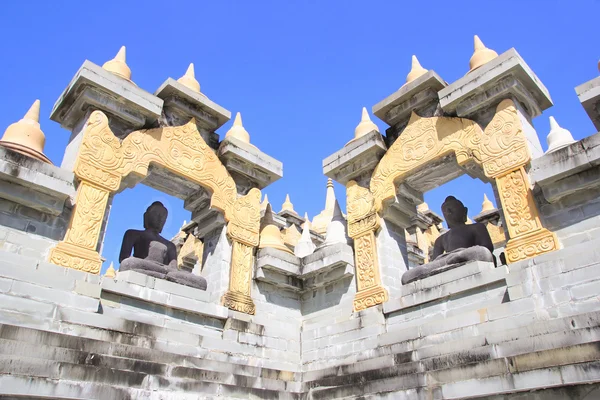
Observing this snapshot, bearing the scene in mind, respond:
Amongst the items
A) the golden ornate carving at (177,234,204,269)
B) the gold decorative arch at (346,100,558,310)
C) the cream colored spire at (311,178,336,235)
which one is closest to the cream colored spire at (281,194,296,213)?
the cream colored spire at (311,178,336,235)

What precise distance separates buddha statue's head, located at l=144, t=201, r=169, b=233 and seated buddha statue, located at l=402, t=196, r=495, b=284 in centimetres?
545

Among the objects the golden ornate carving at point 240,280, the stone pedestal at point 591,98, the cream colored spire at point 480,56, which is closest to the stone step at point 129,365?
the golden ornate carving at point 240,280

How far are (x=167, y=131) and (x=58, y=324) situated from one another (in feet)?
16.0

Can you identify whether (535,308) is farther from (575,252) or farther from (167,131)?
(167,131)

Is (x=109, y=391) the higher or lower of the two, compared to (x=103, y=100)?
lower

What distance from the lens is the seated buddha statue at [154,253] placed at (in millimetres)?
9320

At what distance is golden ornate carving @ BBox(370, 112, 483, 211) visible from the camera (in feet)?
31.5

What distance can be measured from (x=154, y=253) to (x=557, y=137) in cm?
865

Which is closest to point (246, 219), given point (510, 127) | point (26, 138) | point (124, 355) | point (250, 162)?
point (250, 162)

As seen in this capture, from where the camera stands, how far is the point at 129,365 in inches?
280

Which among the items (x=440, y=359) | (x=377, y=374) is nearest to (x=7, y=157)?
(x=377, y=374)

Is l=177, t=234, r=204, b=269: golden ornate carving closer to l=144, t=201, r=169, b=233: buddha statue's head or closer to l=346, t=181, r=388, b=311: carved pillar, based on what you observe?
l=144, t=201, r=169, b=233: buddha statue's head

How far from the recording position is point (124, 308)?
8445 mm

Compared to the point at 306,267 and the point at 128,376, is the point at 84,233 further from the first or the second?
the point at 306,267
